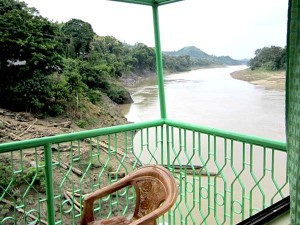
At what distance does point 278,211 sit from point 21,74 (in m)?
5.50

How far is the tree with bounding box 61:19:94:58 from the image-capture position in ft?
14.6

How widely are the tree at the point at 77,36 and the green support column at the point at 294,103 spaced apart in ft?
12.7

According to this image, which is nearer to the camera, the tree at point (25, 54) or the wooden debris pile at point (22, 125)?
the tree at point (25, 54)

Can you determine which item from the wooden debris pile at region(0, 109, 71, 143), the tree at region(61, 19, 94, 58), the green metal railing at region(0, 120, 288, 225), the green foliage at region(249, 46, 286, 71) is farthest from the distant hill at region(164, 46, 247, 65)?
the wooden debris pile at region(0, 109, 71, 143)

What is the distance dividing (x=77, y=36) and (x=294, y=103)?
421 centimetres

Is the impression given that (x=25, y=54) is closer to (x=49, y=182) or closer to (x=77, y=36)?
(x=77, y=36)

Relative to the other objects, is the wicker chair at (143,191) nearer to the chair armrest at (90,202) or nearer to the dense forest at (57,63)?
the chair armrest at (90,202)

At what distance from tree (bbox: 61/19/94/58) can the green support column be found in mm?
3885

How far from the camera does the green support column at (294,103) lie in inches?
32.7

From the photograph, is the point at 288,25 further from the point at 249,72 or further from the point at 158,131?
the point at 158,131

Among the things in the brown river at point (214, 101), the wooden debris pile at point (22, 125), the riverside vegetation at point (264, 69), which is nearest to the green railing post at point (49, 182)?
the brown river at point (214, 101)

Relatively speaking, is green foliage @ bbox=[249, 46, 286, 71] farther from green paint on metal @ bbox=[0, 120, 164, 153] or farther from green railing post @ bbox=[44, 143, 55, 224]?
green railing post @ bbox=[44, 143, 55, 224]

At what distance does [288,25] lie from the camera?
2.92 ft

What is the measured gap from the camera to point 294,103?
846mm
